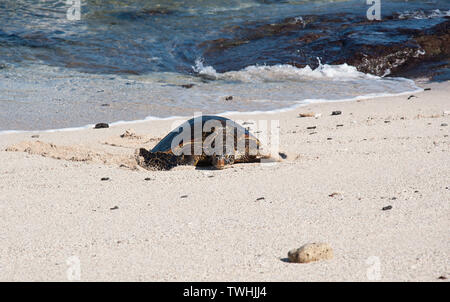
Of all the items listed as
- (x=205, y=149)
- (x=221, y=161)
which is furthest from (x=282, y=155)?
(x=205, y=149)

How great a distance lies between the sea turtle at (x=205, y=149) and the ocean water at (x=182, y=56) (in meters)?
2.47

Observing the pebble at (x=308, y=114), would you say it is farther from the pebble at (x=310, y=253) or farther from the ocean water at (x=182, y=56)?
the pebble at (x=310, y=253)

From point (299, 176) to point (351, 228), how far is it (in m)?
1.42

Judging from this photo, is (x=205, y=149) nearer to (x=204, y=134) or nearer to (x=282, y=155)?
(x=204, y=134)

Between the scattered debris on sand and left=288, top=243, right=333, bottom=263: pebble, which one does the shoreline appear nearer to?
the scattered debris on sand

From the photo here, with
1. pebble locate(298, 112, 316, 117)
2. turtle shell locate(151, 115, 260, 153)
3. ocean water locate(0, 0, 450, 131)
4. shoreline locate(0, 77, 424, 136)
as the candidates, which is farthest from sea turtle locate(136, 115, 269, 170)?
ocean water locate(0, 0, 450, 131)

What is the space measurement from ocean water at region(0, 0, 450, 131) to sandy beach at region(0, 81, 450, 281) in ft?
7.86

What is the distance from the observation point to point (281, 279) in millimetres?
2611

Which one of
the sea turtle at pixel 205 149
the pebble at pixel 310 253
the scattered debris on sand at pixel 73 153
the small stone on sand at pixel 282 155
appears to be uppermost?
the pebble at pixel 310 253

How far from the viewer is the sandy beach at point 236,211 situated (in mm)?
2789

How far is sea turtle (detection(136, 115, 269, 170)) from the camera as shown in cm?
541

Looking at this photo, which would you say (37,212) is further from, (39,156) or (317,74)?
(317,74)

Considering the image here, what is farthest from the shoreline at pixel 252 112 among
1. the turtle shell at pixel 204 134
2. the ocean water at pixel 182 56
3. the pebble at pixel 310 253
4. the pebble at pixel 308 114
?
the pebble at pixel 310 253

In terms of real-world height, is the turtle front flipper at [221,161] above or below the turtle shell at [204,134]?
below
